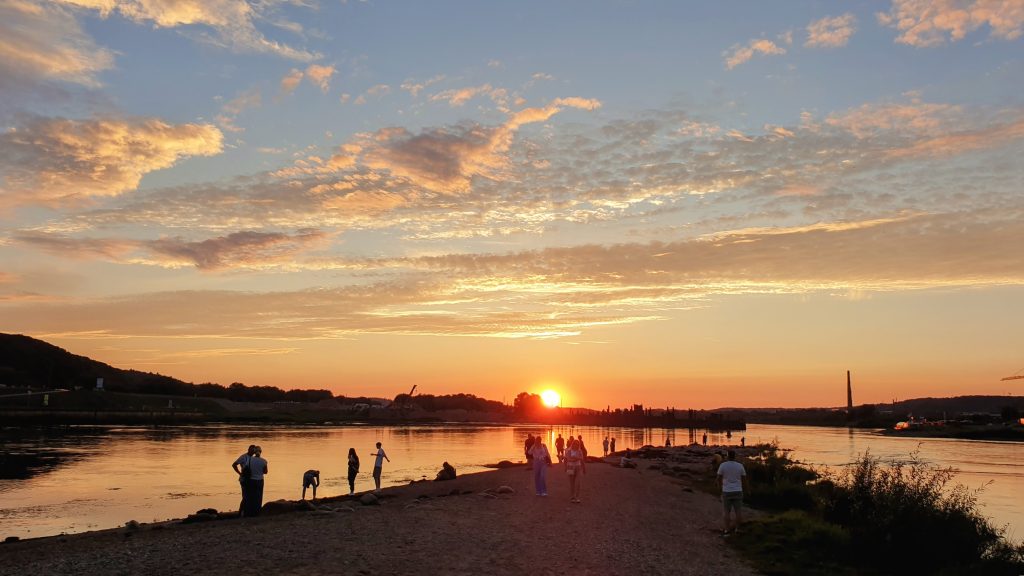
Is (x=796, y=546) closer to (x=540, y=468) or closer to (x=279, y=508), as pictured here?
(x=540, y=468)

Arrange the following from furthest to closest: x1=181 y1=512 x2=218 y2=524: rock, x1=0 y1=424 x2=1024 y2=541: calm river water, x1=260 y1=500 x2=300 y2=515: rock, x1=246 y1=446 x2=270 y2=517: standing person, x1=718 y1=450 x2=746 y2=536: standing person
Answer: x1=0 y1=424 x2=1024 y2=541: calm river water, x1=260 y1=500 x2=300 y2=515: rock, x1=246 y1=446 x2=270 y2=517: standing person, x1=181 y1=512 x2=218 y2=524: rock, x1=718 y1=450 x2=746 y2=536: standing person

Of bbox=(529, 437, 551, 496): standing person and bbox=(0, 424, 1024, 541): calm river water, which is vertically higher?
bbox=(529, 437, 551, 496): standing person

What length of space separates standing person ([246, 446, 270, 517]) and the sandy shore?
2.12ft

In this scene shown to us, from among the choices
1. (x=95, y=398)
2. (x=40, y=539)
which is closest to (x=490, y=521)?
(x=40, y=539)

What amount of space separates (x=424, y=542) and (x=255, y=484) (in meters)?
8.05

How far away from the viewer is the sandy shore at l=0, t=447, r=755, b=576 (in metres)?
14.8

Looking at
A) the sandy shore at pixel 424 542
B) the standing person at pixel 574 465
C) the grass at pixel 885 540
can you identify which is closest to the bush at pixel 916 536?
the grass at pixel 885 540

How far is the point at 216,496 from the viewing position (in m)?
32.2

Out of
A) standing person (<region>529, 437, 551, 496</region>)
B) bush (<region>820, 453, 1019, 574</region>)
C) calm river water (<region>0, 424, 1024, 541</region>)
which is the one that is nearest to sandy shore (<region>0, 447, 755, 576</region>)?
standing person (<region>529, 437, 551, 496</region>)

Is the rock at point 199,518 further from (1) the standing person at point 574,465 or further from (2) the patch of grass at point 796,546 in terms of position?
(2) the patch of grass at point 796,546

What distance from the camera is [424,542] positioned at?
17453mm

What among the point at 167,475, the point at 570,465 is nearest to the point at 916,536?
the point at 570,465

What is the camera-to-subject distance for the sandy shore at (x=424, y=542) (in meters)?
14.8

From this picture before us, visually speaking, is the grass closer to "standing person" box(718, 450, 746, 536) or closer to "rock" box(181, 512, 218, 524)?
"standing person" box(718, 450, 746, 536)
